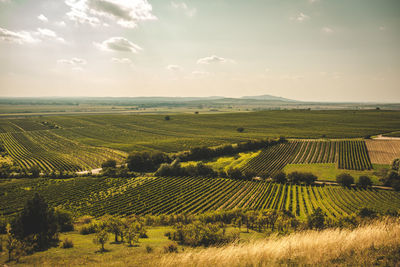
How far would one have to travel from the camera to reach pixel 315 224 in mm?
26234

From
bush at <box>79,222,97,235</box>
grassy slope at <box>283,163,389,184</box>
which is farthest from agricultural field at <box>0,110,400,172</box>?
bush at <box>79,222,97,235</box>

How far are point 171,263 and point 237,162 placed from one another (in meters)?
81.4

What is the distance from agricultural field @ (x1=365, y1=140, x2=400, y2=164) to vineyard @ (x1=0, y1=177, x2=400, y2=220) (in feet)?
115

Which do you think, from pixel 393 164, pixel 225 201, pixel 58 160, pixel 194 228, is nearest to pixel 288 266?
pixel 194 228

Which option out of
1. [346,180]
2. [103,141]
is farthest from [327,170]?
[103,141]

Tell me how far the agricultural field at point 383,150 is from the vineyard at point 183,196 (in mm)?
34962

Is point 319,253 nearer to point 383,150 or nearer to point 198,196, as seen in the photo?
point 198,196

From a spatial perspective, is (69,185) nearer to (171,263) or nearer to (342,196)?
(171,263)

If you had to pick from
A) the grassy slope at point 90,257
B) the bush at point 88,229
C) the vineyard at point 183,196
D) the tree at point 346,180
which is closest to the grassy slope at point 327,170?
the tree at point 346,180

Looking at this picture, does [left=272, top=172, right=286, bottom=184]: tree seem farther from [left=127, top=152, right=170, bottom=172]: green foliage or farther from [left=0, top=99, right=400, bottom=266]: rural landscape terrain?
[left=127, top=152, right=170, bottom=172]: green foliage

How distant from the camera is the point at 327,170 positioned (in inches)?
3036

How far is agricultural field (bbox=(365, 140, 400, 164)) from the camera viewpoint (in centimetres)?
8638

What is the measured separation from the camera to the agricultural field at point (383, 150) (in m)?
86.4

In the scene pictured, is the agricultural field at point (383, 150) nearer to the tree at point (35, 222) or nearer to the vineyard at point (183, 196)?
the vineyard at point (183, 196)
